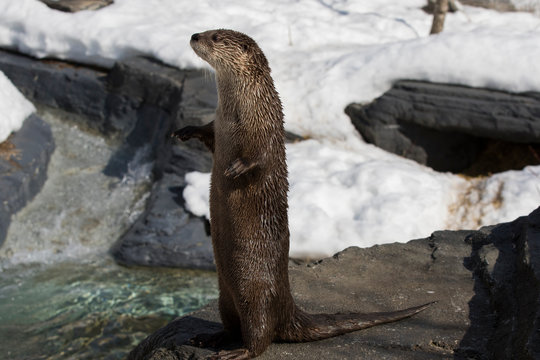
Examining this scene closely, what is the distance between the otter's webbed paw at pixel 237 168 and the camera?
2.77m

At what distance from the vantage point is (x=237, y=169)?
278 cm

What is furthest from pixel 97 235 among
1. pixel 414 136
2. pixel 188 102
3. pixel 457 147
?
pixel 457 147

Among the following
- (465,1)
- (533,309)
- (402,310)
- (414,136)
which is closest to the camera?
(533,309)

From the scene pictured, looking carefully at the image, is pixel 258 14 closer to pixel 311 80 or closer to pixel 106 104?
pixel 311 80

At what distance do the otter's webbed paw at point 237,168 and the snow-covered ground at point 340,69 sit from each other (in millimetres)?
3125

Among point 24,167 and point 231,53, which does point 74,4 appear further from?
point 231,53

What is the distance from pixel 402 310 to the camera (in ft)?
11.0

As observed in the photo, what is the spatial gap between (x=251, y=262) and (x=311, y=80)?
5.14 metres

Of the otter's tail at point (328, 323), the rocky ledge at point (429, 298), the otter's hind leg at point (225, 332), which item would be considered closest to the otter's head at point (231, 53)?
the otter's hind leg at point (225, 332)

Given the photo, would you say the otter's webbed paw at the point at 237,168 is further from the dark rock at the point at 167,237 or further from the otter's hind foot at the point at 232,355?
the dark rock at the point at 167,237

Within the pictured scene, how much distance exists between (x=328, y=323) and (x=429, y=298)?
788 mm

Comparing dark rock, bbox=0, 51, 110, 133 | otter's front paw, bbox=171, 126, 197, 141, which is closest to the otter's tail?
Answer: otter's front paw, bbox=171, 126, 197, 141

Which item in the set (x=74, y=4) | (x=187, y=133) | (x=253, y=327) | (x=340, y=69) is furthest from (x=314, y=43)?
(x=253, y=327)

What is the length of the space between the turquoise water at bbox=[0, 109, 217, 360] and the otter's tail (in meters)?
2.10
